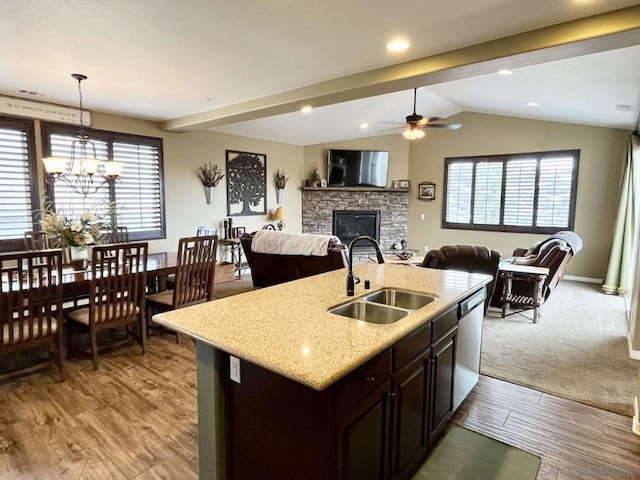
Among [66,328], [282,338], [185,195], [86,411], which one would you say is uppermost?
[185,195]

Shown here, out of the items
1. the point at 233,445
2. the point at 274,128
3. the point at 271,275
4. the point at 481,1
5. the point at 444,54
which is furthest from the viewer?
the point at 274,128

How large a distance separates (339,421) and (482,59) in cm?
297

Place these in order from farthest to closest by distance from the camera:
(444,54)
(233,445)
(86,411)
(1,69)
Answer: (1,69) → (444,54) → (86,411) → (233,445)

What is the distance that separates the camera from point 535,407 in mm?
2768

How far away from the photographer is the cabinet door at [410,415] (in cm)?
175

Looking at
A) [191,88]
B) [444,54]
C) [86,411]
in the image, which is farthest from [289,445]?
[191,88]

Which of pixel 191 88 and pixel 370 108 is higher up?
pixel 370 108

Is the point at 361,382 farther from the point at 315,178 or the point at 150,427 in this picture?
the point at 315,178

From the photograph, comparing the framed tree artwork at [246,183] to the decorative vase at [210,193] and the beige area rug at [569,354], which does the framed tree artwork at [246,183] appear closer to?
the decorative vase at [210,193]

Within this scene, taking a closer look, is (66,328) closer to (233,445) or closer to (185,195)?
(233,445)

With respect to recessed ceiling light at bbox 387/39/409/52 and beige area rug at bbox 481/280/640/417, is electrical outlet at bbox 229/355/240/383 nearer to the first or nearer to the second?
beige area rug at bbox 481/280/640/417

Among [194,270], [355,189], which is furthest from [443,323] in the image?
[355,189]

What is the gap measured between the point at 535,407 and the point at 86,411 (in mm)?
A: 3258

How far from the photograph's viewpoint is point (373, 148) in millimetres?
8930
